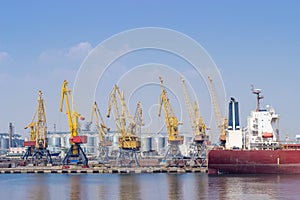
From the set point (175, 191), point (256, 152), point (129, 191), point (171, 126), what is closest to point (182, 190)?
point (175, 191)

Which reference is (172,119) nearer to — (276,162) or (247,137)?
(247,137)

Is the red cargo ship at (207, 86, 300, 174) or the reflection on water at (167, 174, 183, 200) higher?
the red cargo ship at (207, 86, 300, 174)

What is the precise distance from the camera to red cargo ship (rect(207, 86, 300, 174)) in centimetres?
6175

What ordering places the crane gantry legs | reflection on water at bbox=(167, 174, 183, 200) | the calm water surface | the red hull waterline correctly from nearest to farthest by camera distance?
the calm water surface < reflection on water at bbox=(167, 174, 183, 200) < the red hull waterline < the crane gantry legs

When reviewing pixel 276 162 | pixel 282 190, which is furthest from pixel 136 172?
pixel 282 190

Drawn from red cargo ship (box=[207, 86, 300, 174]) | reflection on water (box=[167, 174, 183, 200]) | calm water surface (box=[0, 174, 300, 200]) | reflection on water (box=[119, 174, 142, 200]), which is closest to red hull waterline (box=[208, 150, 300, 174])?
red cargo ship (box=[207, 86, 300, 174])

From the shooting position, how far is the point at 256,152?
204 feet

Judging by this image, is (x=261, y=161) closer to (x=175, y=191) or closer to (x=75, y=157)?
(x=175, y=191)

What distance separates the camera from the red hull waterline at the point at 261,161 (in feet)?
202

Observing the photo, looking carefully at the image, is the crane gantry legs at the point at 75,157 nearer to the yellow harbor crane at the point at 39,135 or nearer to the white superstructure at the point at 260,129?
the yellow harbor crane at the point at 39,135

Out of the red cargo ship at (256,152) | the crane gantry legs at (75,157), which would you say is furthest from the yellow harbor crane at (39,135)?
the red cargo ship at (256,152)

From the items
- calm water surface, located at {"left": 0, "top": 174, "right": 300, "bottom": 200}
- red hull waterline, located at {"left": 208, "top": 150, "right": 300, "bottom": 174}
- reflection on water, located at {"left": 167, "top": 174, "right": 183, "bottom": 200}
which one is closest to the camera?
calm water surface, located at {"left": 0, "top": 174, "right": 300, "bottom": 200}

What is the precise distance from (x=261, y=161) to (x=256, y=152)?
3.70 ft

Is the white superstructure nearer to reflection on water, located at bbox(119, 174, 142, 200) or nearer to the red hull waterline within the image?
the red hull waterline
